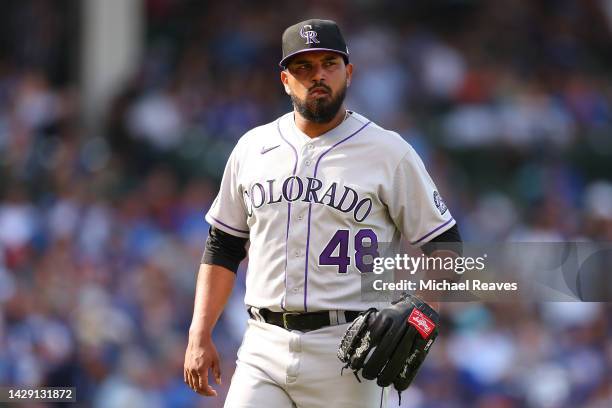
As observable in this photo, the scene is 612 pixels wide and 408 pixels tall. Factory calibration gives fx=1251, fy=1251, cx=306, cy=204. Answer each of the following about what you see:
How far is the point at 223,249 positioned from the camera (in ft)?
16.6

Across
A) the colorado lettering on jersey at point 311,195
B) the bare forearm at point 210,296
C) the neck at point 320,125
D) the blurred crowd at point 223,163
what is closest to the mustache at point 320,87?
the neck at point 320,125

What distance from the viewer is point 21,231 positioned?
35.2 feet

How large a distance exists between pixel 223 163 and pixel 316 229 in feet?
23.3

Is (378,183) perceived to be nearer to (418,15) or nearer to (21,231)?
(21,231)

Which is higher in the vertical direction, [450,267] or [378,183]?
[378,183]

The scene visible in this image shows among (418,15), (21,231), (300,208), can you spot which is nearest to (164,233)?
(21,231)

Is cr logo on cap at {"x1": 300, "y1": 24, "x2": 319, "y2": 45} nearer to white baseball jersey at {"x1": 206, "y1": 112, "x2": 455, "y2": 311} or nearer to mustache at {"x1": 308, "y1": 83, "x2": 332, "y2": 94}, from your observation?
mustache at {"x1": 308, "y1": 83, "x2": 332, "y2": 94}

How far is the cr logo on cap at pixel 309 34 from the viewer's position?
4.71 m

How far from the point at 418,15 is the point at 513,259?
9.12 metres

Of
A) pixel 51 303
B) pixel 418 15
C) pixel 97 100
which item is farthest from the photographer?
pixel 418 15

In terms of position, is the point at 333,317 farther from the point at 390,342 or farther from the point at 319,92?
the point at 319,92

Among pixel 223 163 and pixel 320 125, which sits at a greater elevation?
pixel 320 125

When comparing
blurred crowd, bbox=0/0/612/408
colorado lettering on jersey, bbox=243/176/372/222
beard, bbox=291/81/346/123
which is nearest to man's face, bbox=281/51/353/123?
beard, bbox=291/81/346/123

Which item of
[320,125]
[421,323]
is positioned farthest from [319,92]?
[421,323]
